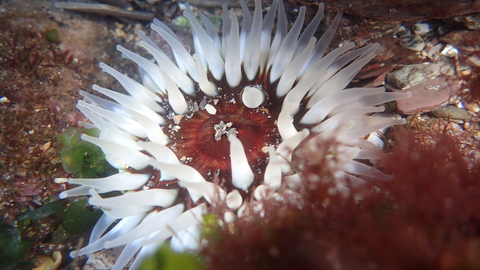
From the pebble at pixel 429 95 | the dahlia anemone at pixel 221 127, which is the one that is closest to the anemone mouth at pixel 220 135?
the dahlia anemone at pixel 221 127

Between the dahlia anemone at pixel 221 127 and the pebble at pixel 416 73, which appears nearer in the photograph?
the dahlia anemone at pixel 221 127

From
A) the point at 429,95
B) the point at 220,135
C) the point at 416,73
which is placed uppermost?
the point at 416,73

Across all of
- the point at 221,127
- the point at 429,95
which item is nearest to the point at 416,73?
the point at 429,95

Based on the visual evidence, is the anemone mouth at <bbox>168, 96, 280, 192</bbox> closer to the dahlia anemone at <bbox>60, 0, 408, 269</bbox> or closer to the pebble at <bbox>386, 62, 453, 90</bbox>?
the dahlia anemone at <bbox>60, 0, 408, 269</bbox>

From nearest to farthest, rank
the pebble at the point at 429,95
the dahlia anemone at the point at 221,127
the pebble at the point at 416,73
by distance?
1. the dahlia anemone at the point at 221,127
2. the pebble at the point at 429,95
3. the pebble at the point at 416,73

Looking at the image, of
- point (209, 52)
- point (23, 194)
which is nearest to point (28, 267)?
point (23, 194)

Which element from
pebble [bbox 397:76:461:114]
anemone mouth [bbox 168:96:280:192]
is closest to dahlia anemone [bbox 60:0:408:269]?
anemone mouth [bbox 168:96:280:192]

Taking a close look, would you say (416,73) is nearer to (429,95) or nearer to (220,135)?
(429,95)

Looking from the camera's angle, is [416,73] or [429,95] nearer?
[429,95]

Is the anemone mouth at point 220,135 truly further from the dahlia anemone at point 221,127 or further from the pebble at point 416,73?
the pebble at point 416,73
